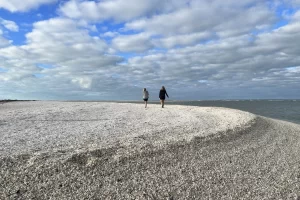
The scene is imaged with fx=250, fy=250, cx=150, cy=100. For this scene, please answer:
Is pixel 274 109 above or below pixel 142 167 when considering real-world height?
above

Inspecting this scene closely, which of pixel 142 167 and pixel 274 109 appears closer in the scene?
pixel 142 167

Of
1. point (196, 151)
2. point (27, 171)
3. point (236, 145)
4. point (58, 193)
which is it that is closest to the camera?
point (58, 193)

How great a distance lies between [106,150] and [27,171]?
2.98m

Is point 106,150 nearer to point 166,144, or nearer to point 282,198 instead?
point 166,144

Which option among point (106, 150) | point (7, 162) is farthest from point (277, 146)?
point (7, 162)

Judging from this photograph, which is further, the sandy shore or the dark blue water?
the dark blue water

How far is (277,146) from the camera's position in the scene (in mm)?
13086

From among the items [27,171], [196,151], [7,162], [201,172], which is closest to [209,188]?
[201,172]

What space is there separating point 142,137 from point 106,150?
2.96 metres

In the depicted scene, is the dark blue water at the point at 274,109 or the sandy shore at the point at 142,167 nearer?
the sandy shore at the point at 142,167

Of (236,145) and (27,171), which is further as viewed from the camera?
(236,145)

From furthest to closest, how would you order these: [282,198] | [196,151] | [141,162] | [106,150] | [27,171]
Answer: [196,151], [106,150], [141,162], [27,171], [282,198]

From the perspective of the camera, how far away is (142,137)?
1239 cm

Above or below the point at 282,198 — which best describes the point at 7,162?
above
